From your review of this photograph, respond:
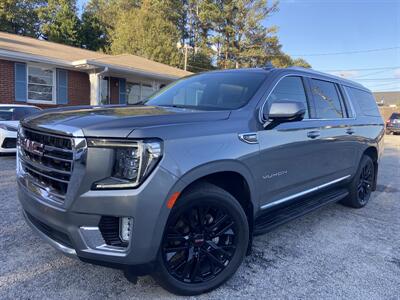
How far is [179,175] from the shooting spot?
246 centimetres

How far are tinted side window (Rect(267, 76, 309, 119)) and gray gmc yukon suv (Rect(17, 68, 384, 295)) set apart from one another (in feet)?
0.04

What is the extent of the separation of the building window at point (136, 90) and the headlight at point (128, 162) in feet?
51.5

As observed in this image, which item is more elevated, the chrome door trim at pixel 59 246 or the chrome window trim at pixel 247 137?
the chrome window trim at pixel 247 137

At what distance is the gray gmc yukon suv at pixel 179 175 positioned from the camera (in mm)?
2336

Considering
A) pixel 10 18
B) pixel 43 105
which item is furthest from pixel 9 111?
pixel 10 18

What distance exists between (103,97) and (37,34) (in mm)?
21957

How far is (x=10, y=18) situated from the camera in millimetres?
31500

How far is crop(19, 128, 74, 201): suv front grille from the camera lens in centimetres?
240

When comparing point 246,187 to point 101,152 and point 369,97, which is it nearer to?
point 101,152

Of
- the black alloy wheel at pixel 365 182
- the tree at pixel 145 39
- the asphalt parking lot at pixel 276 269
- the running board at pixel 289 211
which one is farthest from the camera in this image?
the tree at pixel 145 39

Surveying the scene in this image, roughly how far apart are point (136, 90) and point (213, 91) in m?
15.0

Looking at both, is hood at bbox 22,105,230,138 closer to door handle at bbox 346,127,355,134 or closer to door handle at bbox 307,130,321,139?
door handle at bbox 307,130,321,139

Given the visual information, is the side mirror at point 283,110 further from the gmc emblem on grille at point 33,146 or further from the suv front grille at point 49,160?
the gmc emblem on grille at point 33,146

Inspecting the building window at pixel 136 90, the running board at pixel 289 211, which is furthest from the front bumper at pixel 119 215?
the building window at pixel 136 90
